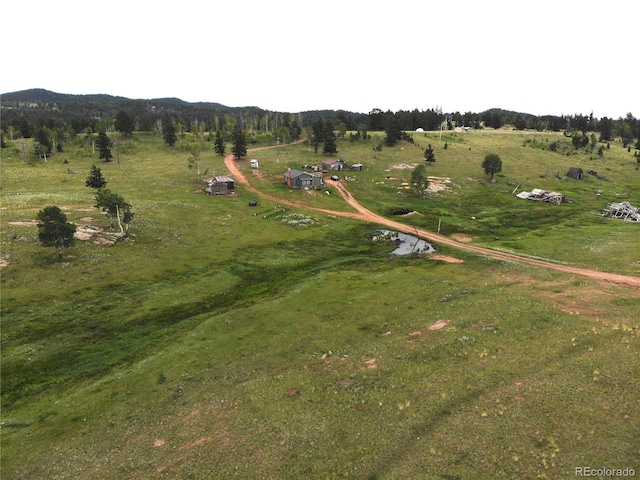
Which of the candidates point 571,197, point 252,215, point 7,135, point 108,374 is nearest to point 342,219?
point 252,215

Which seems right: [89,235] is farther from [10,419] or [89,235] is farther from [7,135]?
[7,135]

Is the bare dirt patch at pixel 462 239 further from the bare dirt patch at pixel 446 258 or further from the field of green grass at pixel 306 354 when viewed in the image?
the bare dirt patch at pixel 446 258

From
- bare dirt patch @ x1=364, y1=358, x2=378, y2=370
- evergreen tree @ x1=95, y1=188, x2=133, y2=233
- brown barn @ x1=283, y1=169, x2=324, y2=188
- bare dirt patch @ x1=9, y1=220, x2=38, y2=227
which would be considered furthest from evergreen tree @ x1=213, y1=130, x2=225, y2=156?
bare dirt patch @ x1=364, y1=358, x2=378, y2=370

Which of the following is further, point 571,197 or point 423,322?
point 571,197

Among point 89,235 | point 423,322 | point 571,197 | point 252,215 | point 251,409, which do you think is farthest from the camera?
point 571,197

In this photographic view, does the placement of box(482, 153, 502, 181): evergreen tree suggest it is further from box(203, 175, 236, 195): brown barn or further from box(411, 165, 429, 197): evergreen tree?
box(203, 175, 236, 195): brown barn
